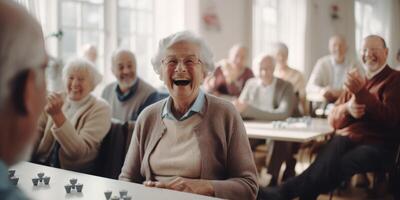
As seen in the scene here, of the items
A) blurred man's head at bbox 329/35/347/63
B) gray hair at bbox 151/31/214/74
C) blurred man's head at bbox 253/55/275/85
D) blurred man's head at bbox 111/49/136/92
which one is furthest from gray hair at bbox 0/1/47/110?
blurred man's head at bbox 329/35/347/63

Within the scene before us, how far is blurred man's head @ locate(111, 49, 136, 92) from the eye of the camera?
3.54 m

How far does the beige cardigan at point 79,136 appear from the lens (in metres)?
2.48

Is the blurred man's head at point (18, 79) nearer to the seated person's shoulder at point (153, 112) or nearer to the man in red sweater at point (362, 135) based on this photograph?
the seated person's shoulder at point (153, 112)

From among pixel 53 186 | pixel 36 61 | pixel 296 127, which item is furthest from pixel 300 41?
pixel 36 61

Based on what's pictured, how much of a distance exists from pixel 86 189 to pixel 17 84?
Result: 2.91 ft

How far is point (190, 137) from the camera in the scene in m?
1.91

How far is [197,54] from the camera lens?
1981 millimetres

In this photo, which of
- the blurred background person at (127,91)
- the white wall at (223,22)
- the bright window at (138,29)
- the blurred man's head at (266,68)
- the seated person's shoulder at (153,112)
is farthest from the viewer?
the white wall at (223,22)

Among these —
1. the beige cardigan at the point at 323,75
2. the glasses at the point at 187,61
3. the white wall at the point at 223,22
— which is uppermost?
the white wall at the point at 223,22

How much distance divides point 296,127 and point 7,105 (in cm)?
295

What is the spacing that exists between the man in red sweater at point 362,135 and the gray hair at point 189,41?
4.37 feet

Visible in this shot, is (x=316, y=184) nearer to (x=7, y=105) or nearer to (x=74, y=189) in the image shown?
(x=74, y=189)

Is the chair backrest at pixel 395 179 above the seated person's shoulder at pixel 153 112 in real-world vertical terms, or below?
below

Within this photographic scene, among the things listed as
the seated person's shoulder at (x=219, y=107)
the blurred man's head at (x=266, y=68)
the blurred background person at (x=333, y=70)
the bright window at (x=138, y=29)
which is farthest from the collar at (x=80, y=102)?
the blurred background person at (x=333, y=70)
